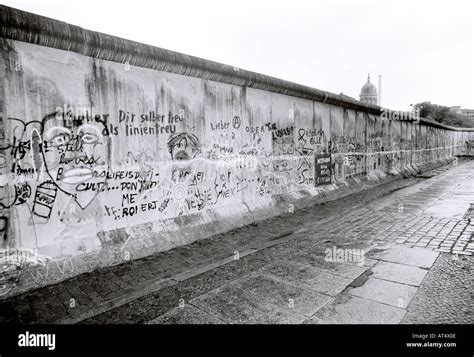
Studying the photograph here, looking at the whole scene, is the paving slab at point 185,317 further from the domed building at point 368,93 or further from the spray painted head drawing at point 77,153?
the domed building at point 368,93

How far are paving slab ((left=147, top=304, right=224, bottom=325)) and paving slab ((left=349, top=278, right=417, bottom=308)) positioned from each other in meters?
1.80

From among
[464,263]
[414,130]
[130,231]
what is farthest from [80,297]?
[414,130]

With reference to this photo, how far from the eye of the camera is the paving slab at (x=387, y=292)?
3800mm

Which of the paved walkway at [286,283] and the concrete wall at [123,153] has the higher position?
the concrete wall at [123,153]

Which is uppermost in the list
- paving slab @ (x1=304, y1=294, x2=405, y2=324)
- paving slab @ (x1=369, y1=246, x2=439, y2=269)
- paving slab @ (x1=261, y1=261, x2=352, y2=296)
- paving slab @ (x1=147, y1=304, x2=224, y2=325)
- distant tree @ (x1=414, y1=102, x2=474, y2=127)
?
distant tree @ (x1=414, y1=102, x2=474, y2=127)

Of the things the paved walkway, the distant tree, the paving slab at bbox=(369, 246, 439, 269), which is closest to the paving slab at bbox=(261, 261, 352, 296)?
the paved walkway

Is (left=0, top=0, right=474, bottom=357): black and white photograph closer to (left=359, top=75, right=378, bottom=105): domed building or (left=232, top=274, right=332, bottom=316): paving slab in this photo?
(left=232, top=274, right=332, bottom=316): paving slab

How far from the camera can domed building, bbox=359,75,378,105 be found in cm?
8019

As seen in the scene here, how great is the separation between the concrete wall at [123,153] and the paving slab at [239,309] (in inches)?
75.0

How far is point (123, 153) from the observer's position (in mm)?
5395

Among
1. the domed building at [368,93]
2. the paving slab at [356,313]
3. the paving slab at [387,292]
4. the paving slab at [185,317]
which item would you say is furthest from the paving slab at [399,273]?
the domed building at [368,93]

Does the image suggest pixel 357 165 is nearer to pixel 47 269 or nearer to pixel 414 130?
pixel 414 130

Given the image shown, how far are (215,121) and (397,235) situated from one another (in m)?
4.37

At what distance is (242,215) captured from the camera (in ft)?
24.8
